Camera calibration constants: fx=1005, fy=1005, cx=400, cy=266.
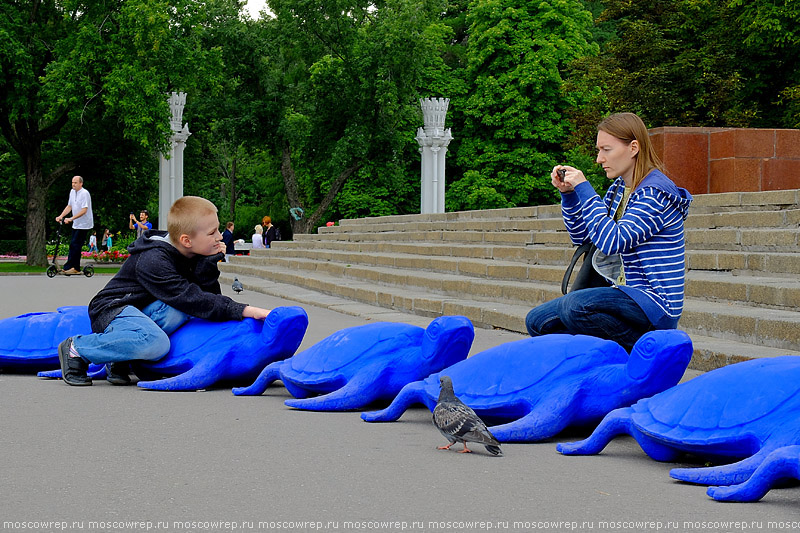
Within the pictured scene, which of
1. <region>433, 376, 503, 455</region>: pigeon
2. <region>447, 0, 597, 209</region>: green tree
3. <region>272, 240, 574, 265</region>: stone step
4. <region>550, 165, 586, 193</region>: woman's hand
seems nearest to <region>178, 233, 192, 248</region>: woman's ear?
<region>550, 165, 586, 193</region>: woman's hand

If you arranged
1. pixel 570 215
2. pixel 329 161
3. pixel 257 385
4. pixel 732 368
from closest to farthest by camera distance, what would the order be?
pixel 732 368 < pixel 570 215 < pixel 257 385 < pixel 329 161

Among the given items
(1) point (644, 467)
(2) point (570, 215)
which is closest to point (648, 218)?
(2) point (570, 215)

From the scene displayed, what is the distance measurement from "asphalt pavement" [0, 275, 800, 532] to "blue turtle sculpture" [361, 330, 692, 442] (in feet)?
0.56

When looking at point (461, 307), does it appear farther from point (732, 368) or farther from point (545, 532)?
point (545, 532)

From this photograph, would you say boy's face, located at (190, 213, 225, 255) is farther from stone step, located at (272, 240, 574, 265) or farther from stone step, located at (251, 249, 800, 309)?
stone step, located at (272, 240, 574, 265)

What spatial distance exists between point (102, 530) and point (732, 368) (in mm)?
2734

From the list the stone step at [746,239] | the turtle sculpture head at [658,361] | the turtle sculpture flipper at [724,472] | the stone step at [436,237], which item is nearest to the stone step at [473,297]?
the stone step at [436,237]

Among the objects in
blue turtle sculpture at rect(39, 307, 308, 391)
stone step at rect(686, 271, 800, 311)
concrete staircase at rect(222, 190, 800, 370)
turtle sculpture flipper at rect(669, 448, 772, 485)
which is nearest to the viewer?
turtle sculpture flipper at rect(669, 448, 772, 485)

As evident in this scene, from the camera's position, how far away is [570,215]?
5.85 meters

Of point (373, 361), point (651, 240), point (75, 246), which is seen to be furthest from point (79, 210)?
point (651, 240)

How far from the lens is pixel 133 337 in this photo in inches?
259

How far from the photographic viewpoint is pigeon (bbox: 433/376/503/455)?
177 inches

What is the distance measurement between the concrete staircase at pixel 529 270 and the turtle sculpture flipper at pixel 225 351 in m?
3.10

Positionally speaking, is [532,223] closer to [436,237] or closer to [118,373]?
[436,237]
